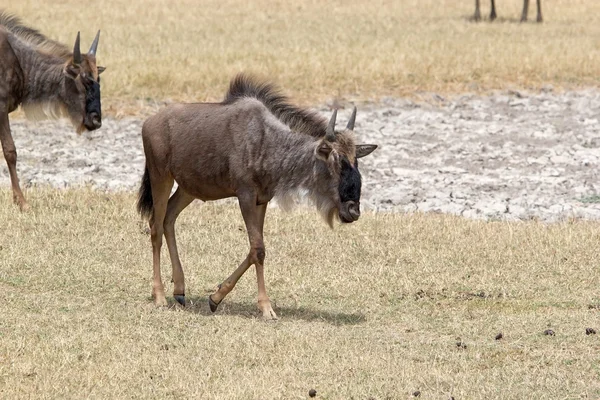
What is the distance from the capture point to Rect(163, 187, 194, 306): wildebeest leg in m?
10.6

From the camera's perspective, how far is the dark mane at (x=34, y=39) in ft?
49.1

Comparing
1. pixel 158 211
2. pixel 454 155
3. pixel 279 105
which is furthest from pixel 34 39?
pixel 454 155

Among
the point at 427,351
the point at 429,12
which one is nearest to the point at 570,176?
the point at 427,351

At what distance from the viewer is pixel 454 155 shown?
19.4 meters

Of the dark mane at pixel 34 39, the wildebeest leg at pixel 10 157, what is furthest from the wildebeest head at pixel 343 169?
the dark mane at pixel 34 39

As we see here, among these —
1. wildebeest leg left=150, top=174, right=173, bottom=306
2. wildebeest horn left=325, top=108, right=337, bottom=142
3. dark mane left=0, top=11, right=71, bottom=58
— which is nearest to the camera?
wildebeest horn left=325, top=108, right=337, bottom=142

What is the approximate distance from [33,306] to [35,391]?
2.45 m

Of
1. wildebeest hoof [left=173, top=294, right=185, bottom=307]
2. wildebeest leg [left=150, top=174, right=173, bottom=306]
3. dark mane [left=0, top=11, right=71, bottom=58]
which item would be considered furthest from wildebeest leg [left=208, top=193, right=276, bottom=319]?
dark mane [left=0, top=11, right=71, bottom=58]

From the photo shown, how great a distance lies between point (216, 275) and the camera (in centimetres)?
1168

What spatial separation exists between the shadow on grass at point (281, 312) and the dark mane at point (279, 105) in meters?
1.70

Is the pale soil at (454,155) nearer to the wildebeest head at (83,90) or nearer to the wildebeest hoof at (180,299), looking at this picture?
the wildebeest head at (83,90)

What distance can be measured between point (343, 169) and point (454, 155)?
10.00 metres

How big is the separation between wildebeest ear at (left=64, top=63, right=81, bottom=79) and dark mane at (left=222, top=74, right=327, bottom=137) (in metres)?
4.38

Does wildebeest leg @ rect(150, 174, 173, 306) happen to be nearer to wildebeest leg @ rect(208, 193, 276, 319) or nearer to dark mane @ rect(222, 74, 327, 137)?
wildebeest leg @ rect(208, 193, 276, 319)
